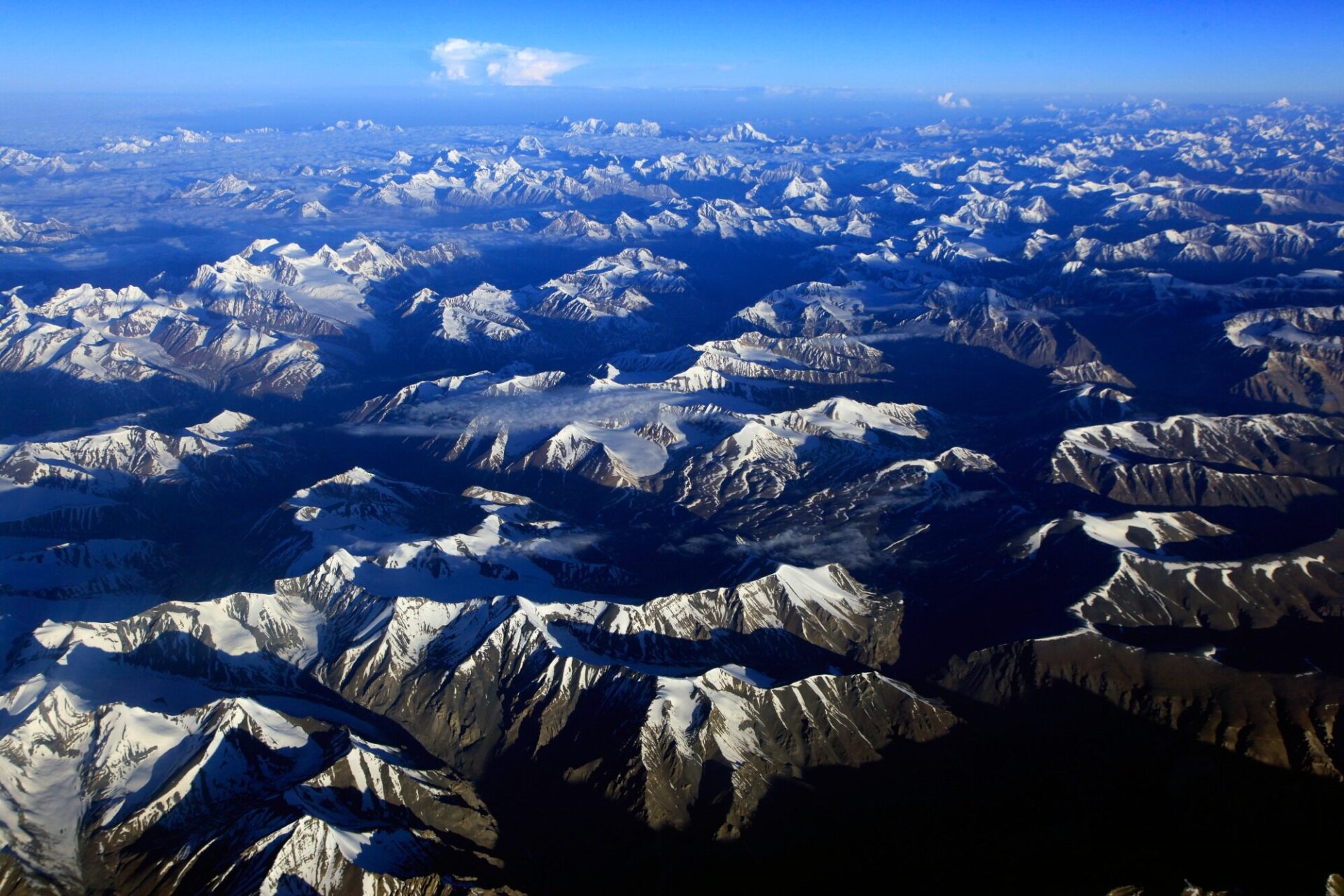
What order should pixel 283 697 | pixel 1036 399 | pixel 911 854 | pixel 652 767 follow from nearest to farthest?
pixel 911 854 → pixel 652 767 → pixel 283 697 → pixel 1036 399

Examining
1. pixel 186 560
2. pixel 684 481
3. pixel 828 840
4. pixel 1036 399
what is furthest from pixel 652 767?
pixel 1036 399

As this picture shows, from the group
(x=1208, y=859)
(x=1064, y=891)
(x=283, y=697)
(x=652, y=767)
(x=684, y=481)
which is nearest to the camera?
(x=1064, y=891)

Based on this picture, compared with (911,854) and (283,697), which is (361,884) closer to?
(283,697)

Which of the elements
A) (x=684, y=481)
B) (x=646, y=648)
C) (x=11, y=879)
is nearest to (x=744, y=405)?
(x=684, y=481)

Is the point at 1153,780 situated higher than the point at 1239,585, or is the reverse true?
the point at 1239,585

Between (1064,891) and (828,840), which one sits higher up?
(1064,891)

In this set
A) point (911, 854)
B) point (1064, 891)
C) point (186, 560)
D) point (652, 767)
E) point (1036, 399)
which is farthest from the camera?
point (1036, 399)

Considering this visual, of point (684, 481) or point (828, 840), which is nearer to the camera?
point (828, 840)

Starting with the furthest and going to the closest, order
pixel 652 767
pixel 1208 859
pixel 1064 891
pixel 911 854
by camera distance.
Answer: pixel 652 767 < pixel 911 854 < pixel 1208 859 < pixel 1064 891

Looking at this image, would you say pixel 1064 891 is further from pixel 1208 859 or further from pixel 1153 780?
pixel 1153 780
